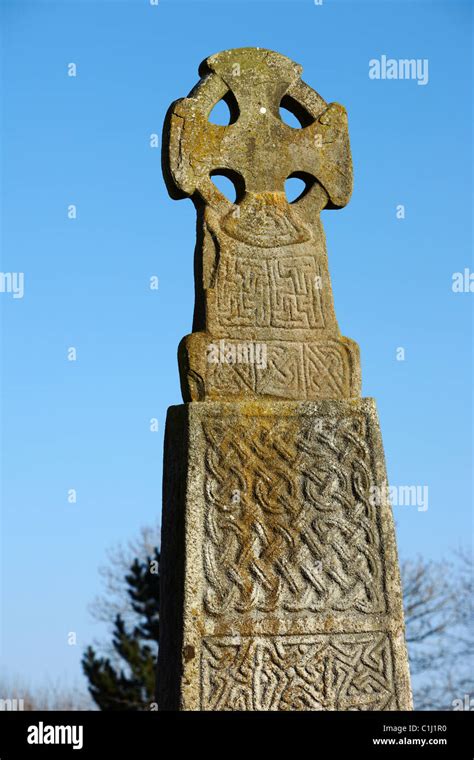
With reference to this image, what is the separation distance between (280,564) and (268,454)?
58 centimetres

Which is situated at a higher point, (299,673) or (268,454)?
(268,454)

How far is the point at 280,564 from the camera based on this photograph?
6.33 metres

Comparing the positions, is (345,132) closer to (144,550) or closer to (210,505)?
(210,505)

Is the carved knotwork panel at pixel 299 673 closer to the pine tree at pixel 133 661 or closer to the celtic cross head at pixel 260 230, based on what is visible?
the celtic cross head at pixel 260 230

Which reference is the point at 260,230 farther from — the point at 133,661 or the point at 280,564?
the point at 133,661

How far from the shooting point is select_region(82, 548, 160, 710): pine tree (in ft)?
76.2

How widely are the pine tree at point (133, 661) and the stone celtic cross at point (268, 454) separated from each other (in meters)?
17.0

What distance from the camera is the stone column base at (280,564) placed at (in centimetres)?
619

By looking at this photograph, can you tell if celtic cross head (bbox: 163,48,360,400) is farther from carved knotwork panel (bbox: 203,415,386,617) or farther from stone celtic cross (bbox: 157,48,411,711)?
carved knotwork panel (bbox: 203,415,386,617)

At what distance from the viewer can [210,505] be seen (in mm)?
6309
